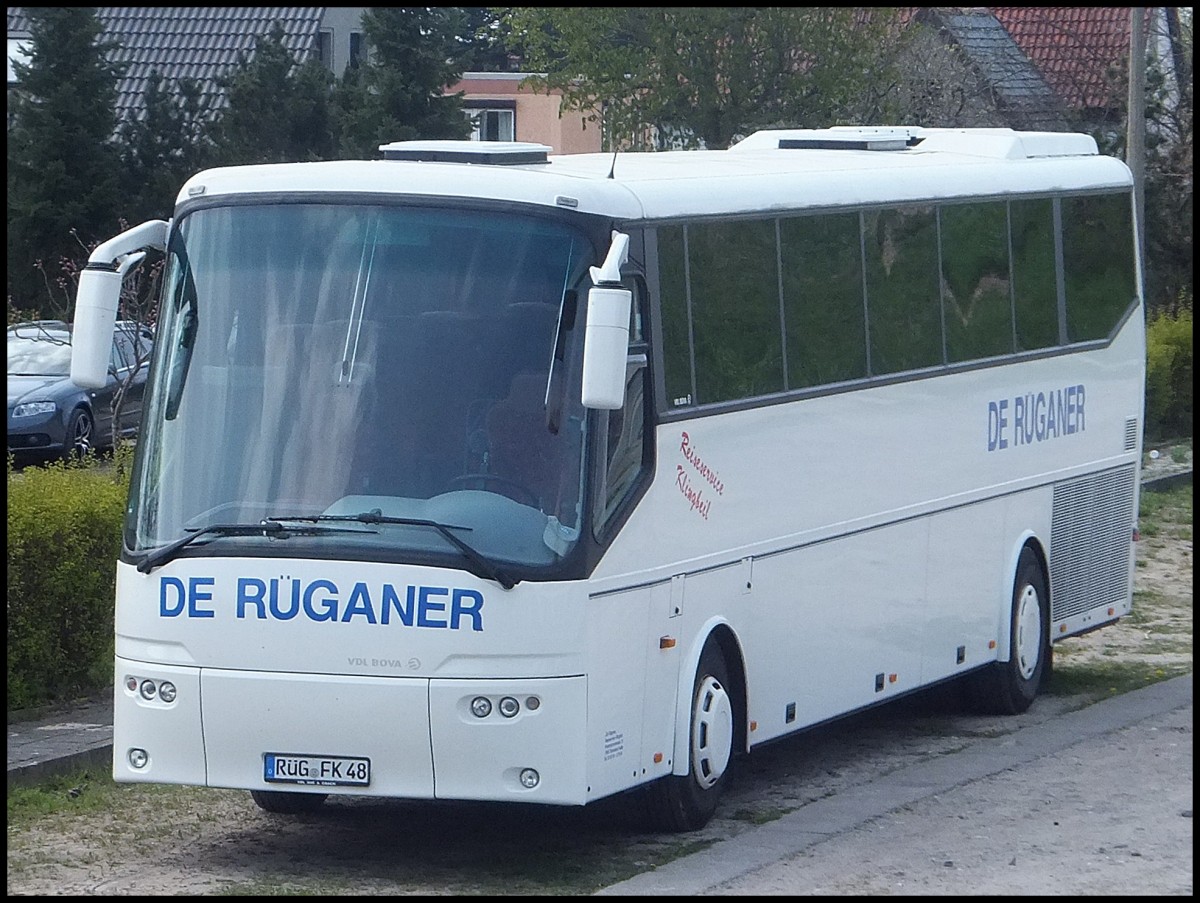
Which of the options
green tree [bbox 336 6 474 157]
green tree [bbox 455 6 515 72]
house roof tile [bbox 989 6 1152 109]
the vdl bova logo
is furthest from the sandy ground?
house roof tile [bbox 989 6 1152 109]

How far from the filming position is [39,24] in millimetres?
32500

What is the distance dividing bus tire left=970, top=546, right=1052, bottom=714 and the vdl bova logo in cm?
565

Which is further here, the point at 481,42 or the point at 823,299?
the point at 481,42

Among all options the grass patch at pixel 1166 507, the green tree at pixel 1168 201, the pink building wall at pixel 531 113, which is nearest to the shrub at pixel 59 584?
the grass patch at pixel 1166 507

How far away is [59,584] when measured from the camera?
12406mm

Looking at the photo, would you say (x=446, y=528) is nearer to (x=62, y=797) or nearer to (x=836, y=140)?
(x=62, y=797)

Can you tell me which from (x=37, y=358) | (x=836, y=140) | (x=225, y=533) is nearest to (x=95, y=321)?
(x=225, y=533)

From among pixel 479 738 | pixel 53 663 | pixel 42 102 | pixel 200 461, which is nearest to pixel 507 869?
pixel 479 738

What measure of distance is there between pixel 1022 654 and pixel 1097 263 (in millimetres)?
2795

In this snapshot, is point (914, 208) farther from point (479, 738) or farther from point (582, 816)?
point (479, 738)

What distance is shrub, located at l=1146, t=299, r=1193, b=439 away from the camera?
30203mm

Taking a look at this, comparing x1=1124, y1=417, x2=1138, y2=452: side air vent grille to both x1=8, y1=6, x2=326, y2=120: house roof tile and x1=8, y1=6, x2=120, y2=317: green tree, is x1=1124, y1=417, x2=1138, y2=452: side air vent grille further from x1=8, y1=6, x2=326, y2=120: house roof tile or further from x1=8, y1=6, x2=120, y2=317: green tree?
x1=8, y1=6, x2=326, y2=120: house roof tile

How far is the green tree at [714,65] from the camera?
2745 cm

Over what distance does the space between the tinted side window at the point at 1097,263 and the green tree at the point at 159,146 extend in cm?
1884
